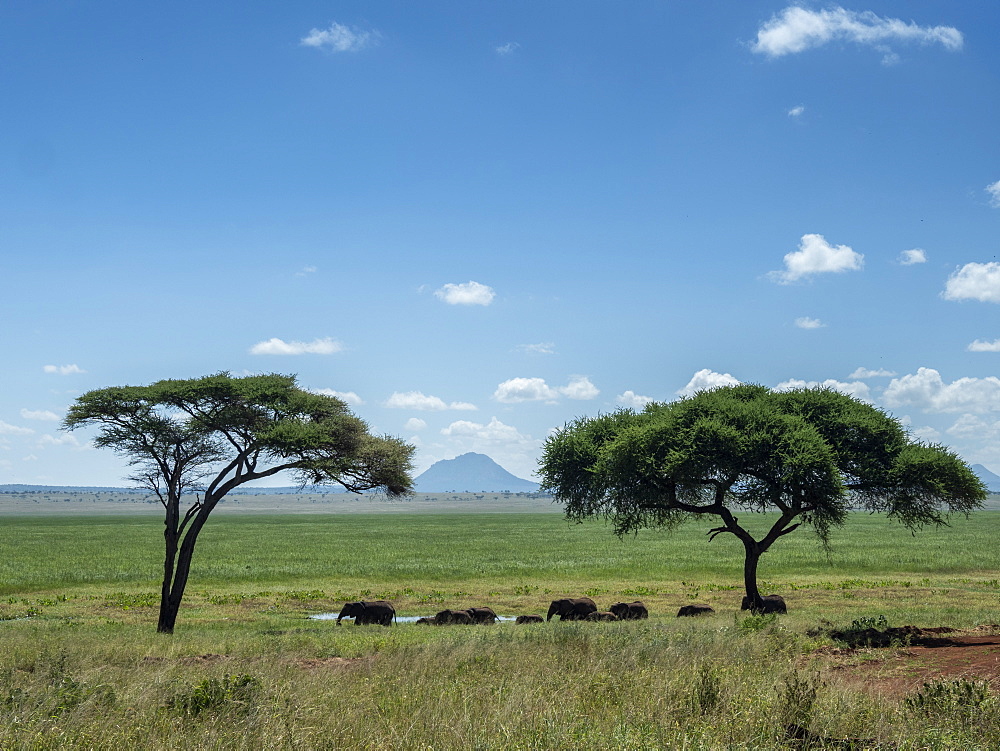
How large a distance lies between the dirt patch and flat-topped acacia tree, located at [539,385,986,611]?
27.4 ft

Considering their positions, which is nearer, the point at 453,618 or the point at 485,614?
the point at 453,618

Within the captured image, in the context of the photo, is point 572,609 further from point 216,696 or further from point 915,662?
point 216,696

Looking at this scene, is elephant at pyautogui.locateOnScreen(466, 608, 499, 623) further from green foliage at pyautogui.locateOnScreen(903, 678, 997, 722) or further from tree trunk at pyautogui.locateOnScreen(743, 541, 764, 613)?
green foliage at pyautogui.locateOnScreen(903, 678, 997, 722)

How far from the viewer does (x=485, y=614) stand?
28.8 m

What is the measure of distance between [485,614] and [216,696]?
64.7 ft

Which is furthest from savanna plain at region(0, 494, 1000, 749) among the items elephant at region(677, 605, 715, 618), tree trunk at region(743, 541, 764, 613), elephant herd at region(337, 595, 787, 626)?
elephant at region(677, 605, 715, 618)

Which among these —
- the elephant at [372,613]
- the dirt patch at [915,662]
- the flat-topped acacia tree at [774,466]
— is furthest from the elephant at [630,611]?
the dirt patch at [915,662]

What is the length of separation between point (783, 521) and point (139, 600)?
30300 millimetres

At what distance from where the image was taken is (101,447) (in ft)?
101

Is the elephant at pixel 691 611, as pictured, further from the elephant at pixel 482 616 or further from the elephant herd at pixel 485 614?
the elephant at pixel 482 616

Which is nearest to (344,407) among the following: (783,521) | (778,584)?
(783,521)

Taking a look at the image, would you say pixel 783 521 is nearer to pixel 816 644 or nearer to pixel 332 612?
pixel 816 644

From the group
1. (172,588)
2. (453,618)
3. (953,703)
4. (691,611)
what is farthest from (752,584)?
(172,588)

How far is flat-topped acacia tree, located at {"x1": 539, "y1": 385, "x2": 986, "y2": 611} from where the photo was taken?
27.3 meters
